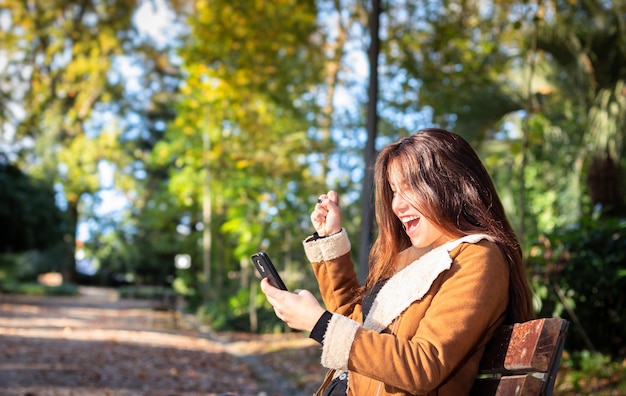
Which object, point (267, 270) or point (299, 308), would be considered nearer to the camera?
point (299, 308)

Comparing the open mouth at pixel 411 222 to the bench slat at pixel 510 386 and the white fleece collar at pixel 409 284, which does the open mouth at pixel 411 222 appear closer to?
the white fleece collar at pixel 409 284

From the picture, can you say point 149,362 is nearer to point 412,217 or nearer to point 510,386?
point 412,217

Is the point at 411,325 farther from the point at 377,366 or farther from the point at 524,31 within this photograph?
the point at 524,31

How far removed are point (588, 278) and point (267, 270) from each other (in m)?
5.33

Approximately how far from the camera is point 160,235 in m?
32.7

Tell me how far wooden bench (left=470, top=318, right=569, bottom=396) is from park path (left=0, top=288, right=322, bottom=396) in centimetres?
670

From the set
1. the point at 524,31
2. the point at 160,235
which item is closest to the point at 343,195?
the point at 524,31

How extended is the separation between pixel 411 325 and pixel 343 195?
9540 mm

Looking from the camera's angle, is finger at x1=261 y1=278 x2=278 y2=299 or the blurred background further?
the blurred background

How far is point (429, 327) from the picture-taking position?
6.06 ft

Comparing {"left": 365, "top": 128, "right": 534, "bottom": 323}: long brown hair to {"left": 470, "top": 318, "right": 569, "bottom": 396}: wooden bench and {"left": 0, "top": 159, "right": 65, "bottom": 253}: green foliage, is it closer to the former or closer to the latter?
{"left": 470, "top": 318, "right": 569, "bottom": 396}: wooden bench

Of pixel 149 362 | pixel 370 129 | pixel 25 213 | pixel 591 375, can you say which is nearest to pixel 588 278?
pixel 591 375

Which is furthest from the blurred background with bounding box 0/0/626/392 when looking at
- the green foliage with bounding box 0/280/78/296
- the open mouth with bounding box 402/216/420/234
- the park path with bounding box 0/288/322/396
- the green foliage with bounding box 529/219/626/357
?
the green foliage with bounding box 0/280/78/296

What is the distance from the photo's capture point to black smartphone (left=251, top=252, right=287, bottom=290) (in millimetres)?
2045
